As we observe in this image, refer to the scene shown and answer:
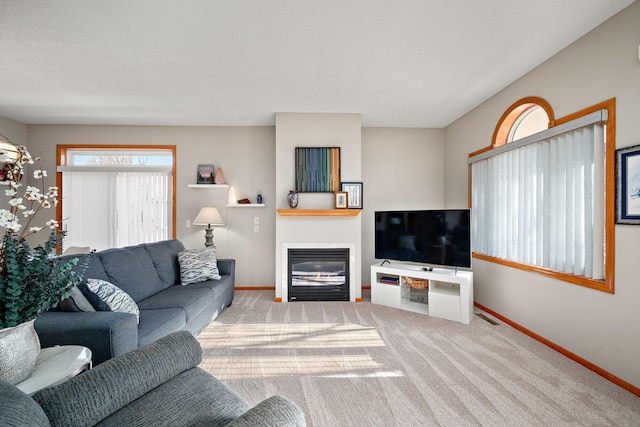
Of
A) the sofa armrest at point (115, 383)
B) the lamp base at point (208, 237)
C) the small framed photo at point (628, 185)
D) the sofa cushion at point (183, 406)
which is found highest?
the small framed photo at point (628, 185)

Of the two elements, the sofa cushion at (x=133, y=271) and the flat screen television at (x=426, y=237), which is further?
the flat screen television at (x=426, y=237)

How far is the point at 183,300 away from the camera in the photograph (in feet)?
9.09

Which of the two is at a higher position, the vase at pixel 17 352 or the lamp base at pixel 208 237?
the lamp base at pixel 208 237

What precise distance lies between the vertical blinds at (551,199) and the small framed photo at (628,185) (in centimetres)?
14

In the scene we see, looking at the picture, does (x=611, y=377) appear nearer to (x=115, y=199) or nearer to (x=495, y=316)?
(x=495, y=316)

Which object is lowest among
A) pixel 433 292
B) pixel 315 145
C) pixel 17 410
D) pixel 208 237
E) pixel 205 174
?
pixel 433 292

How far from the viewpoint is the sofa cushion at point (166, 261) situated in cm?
332

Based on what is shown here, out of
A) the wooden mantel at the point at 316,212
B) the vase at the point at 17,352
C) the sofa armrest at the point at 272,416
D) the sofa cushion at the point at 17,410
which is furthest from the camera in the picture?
the wooden mantel at the point at 316,212

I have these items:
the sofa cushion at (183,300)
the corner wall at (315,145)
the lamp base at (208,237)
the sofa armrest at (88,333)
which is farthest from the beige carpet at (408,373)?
the lamp base at (208,237)

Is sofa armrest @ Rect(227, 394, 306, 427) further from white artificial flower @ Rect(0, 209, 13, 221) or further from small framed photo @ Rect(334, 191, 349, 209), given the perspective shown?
small framed photo @ Rect(334, 191, 349, 209)

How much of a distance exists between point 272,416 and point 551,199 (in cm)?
311

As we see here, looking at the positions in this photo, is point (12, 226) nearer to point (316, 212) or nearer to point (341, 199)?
point (316, 212)

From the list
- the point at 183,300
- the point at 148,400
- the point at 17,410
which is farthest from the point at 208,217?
the point at 17,410

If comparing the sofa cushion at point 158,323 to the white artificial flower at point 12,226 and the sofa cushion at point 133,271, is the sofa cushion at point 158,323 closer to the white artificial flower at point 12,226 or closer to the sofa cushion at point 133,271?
the sofa cushion at point 133,271
